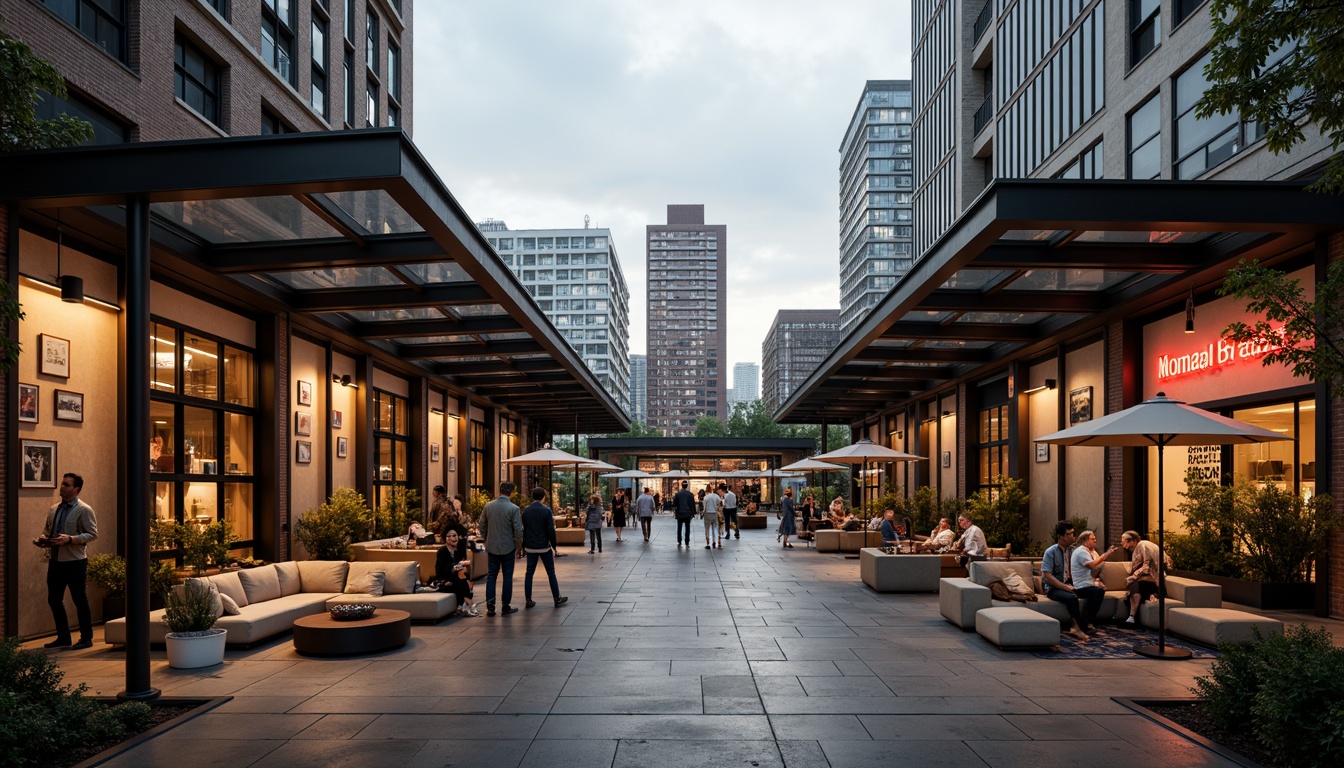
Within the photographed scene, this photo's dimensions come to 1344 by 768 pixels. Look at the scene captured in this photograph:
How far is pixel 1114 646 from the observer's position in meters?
9.91

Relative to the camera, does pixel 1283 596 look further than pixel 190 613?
Yes

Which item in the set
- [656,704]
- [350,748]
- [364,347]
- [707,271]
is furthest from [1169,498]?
[707,271]

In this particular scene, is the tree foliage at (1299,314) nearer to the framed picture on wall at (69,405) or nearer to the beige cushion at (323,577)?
the beige cushion at (323,577)

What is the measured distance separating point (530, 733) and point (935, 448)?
951 inches

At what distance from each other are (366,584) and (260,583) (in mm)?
1271

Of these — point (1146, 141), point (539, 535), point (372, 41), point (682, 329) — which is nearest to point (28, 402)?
point (539, 535)

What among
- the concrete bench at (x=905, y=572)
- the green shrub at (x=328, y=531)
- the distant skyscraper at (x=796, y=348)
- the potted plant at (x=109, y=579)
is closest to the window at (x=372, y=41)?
the green shrub at (x=328, y=531)

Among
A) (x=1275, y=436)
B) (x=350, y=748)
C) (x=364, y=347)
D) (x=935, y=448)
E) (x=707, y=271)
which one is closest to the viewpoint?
(x=350, y=748)

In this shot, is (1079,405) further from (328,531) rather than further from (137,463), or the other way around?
(137,463)

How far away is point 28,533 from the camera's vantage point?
9.95m

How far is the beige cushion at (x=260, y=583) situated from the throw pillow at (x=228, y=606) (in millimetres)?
642

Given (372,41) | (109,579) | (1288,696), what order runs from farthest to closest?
1. (372,41)
2. (109,579)
3. (1288,696)

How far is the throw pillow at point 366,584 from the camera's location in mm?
11859

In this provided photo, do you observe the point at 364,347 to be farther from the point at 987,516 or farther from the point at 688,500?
the point at 987,516
